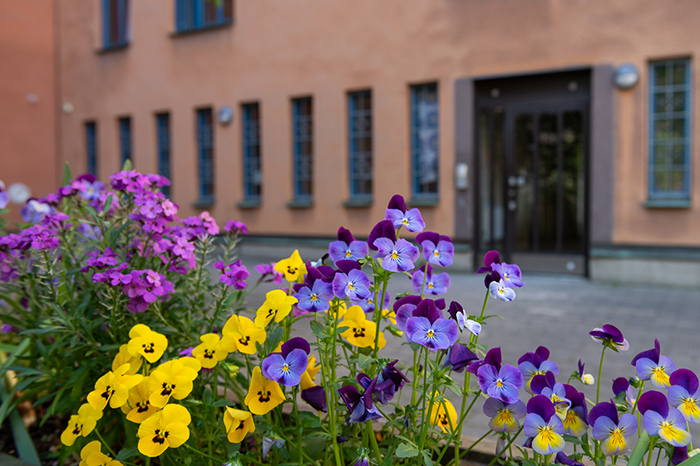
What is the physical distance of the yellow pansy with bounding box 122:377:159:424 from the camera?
1.48 metres

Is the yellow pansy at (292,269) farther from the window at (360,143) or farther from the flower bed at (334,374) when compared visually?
the window at (360,143)

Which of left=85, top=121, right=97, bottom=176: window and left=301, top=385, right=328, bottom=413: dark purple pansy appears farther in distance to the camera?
left=85, top=121, right=97, bottom=176: window

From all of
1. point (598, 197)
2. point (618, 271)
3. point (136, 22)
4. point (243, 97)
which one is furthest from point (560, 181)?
point (136, 22)

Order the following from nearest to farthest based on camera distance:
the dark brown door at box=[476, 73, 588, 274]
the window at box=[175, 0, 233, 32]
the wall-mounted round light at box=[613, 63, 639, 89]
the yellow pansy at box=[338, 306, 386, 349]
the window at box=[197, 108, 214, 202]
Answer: the yellow pansy at box=[338, 306, 386, 349]
the wall-mounted round light at box=[613, 63, 639, 89]
the dark brown door at box=[476, 73, 588, 274]
the window at box=[175, 0, 233, 32]
the window at box=[197, 108, 214, 202]

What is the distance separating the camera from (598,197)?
775cm

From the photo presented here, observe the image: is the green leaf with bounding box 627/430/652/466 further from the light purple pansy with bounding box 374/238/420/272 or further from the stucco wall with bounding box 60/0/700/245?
the stucco wall with bounding box 60/0/700/245

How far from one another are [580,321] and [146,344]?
4785 mm

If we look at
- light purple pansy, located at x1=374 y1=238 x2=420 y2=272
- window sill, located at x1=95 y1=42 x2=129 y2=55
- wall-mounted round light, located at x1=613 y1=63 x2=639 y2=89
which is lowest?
light purple pansy, located at x1=374 y1=238 x2=420 y2=272

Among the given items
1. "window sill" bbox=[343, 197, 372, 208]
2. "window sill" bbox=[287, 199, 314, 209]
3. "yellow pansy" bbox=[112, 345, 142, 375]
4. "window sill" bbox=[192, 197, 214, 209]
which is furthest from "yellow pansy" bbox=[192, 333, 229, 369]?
"window sill" bbox=[192, 197, 214, 209]

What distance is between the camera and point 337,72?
977 centimetres

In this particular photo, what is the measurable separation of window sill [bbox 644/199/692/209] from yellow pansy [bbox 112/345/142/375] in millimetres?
7196

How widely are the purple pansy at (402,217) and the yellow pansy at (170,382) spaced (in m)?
0.62

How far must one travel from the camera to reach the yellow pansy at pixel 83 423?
1.51 meters

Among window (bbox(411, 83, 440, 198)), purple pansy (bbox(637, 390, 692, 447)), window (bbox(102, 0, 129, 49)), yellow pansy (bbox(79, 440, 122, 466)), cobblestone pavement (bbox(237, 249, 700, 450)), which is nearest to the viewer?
purple pansy (bbox(637, 390, 692, 447))
